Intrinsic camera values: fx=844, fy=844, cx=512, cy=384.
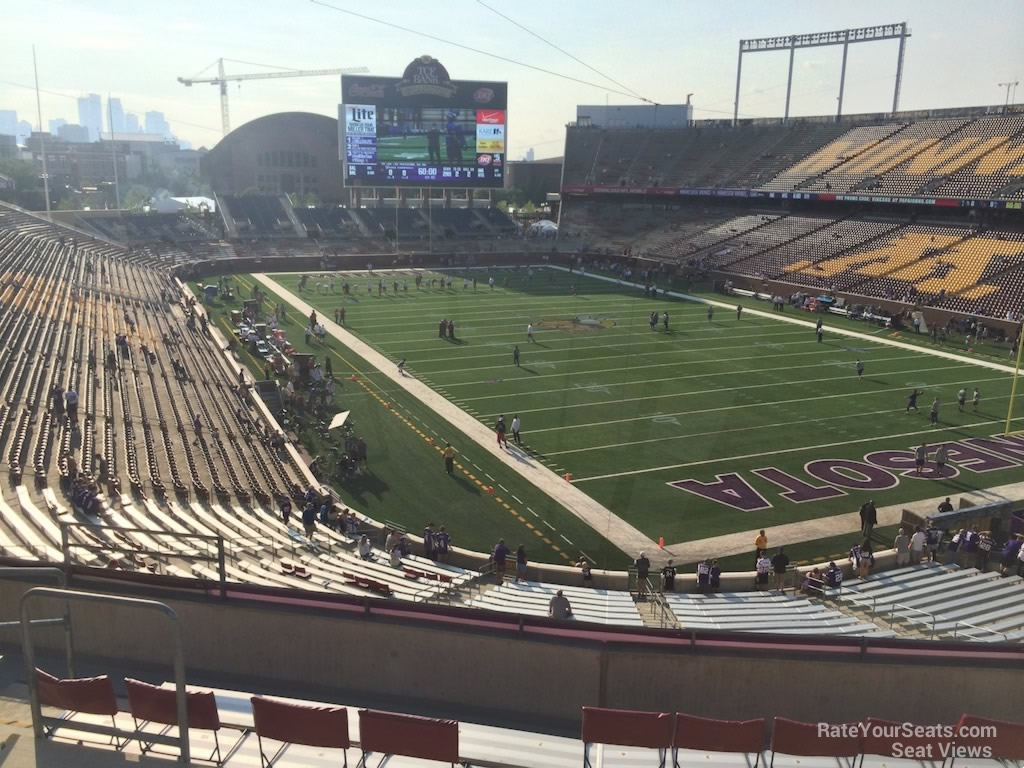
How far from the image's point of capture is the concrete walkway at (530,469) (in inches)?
653

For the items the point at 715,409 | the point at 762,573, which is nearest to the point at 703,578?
the point at 762,573

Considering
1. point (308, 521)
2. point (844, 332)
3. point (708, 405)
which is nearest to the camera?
point (308, 521)

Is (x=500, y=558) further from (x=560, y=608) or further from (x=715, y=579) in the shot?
(x=715, y=579)

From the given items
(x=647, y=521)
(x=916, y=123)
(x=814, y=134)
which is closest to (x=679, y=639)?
(x=647, y=521)

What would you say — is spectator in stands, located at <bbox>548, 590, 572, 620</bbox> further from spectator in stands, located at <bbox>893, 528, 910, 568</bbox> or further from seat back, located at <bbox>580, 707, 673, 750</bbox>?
spectator in stands, located at <bbox>893, 528, 910, 568</bbox>

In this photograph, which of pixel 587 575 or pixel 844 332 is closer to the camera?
pixel 587 575

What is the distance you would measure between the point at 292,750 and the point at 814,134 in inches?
2538

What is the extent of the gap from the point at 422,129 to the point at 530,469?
46381 mm

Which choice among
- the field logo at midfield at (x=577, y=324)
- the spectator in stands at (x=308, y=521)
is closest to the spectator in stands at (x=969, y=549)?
the spectator in stands at (x=308, y=521)

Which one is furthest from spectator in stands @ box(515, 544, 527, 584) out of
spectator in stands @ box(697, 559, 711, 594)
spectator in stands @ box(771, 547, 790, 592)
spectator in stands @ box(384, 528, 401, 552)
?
spectator in stands @ box(771, 547, 790, 592)

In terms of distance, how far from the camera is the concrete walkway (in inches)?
653

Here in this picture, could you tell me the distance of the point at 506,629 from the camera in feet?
23.7

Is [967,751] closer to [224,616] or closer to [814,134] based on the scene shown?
[224,616]

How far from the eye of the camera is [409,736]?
6074 mm
